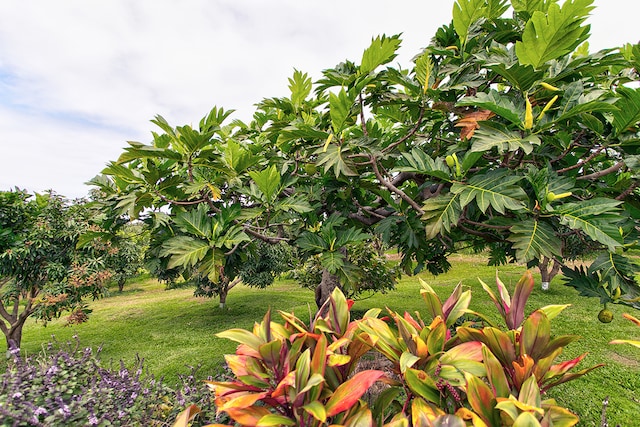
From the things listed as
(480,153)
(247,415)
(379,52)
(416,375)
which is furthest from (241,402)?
(379,52)

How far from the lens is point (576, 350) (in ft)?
18.5

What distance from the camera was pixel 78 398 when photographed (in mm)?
1688

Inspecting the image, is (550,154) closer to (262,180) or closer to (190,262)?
(262,180)

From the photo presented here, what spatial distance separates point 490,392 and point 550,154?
1546 mm

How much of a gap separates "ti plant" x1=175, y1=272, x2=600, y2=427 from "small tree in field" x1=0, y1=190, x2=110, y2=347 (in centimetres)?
520

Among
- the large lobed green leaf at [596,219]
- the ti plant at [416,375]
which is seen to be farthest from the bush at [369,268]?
the ti plant at [416,375]

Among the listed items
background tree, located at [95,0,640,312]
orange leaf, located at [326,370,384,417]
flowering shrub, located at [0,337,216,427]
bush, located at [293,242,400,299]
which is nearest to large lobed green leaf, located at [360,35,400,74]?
background tree, located at [95,0,640,312]

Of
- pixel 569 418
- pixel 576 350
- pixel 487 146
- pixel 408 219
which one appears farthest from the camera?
pixel 576 350

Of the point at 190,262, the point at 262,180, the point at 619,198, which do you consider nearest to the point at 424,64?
the point at 262,180

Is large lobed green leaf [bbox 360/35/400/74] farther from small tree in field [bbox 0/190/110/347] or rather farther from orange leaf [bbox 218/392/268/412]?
small tree in field [bbox 0/190/110/347]

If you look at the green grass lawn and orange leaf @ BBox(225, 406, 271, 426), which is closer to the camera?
orange leaf @ BBox(225, 406, 271, 426)

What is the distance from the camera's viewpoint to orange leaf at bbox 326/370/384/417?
947mm

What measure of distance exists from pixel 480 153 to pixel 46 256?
673cm

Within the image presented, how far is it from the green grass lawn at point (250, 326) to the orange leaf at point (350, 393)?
171 centimetres
